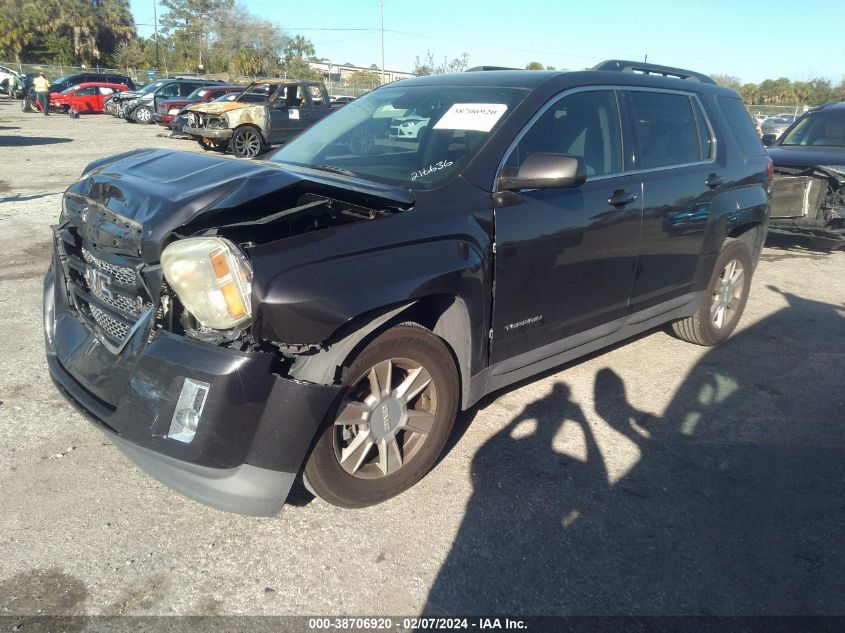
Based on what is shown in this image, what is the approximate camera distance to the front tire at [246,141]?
16.9 metres

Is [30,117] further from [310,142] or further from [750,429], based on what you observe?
[750,429]

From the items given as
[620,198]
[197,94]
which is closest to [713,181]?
[620,198]

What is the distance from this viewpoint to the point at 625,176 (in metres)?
3.83

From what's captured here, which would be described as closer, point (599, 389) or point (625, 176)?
point (625, 176)

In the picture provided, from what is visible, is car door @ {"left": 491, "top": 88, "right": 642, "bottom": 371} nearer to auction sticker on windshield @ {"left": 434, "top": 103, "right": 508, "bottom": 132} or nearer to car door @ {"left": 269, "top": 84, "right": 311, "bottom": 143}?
auction sticker on windshield @ {"left": 434, "top": 103, "right": 508, "bottom": 132}

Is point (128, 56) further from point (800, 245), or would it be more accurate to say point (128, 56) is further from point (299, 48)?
point (800, 245)

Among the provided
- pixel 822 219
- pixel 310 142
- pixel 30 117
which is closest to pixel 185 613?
pixel 310 142

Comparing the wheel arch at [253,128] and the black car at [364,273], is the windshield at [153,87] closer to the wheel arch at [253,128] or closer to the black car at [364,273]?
the wheel arch at [253,128]

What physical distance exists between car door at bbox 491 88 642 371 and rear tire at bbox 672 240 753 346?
4.03 ft

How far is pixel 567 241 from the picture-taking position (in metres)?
3.43

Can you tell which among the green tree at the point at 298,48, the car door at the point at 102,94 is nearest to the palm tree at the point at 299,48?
the green tree at the point at 298,48

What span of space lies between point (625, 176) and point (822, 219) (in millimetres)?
5588

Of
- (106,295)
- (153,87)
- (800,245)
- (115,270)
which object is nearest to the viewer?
(115,270)

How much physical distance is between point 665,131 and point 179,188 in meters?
3.15
